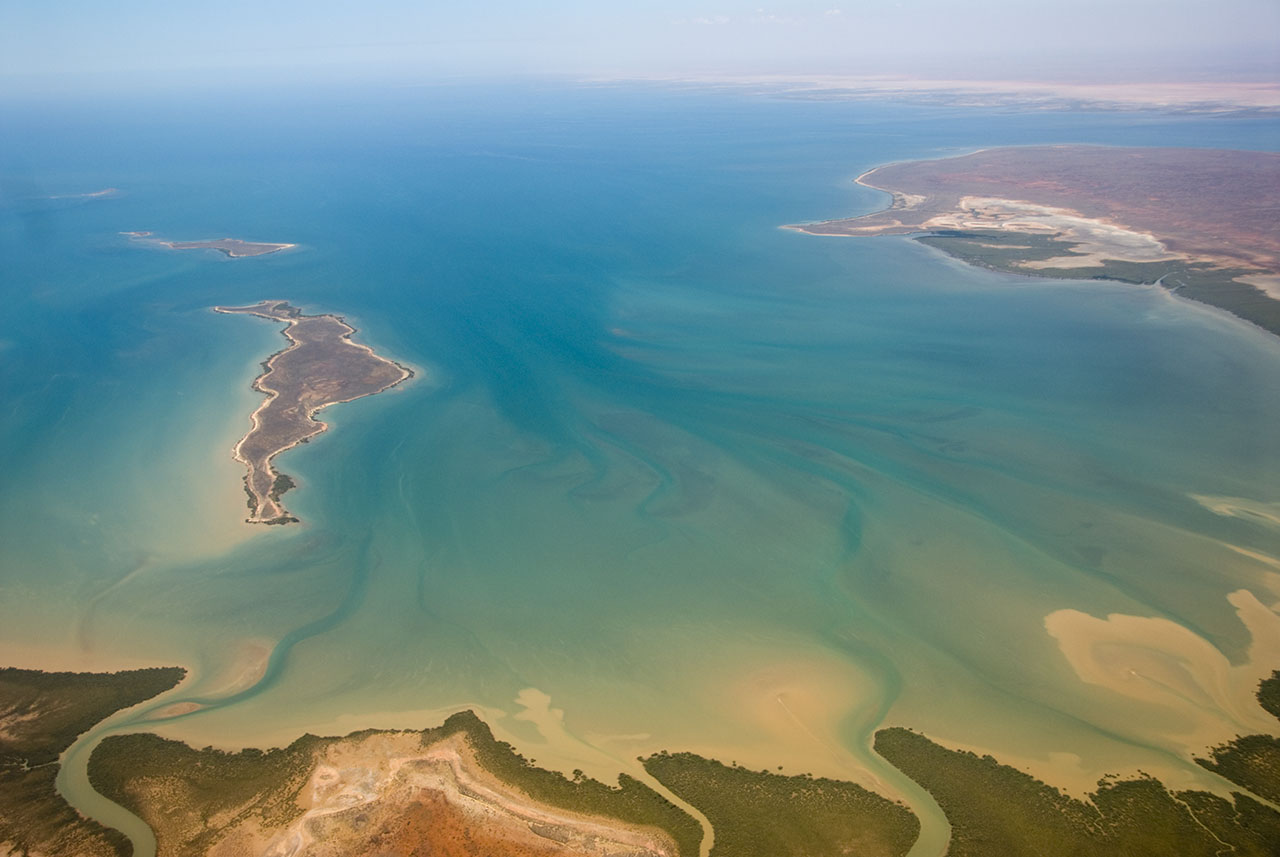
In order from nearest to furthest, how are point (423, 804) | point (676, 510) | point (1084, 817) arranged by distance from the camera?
point (1084, 817) → point (423, 804) → point (676, 510)

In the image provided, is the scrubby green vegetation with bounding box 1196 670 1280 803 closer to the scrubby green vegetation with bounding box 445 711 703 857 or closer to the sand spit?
the scrubby green vegetation with bounding box 445 711 703 857

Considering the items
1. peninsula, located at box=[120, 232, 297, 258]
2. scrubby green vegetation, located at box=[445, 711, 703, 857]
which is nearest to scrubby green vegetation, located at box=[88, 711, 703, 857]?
scrubby green vegetation, located at box=[445, 711, 703, 857]

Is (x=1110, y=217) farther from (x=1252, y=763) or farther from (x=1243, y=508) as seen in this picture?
(x=1252, y=763)

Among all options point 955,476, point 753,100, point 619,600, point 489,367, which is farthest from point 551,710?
point 753,100

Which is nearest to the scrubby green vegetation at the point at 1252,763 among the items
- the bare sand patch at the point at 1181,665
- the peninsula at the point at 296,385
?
the bare sand patch at the point at 1181,665

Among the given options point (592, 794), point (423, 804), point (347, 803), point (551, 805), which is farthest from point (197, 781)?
point (592, 794)

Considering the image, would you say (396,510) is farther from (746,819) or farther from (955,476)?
(955,476)
